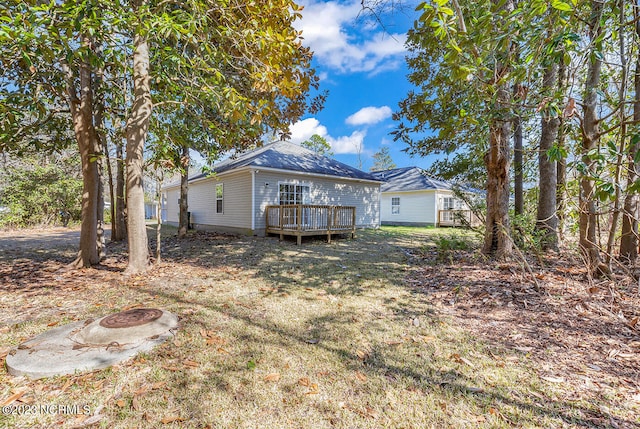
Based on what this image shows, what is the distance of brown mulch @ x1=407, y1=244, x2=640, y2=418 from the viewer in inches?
93.4

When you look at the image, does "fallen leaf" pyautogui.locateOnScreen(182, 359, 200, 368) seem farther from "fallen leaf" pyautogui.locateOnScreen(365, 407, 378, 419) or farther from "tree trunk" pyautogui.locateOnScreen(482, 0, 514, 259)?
"tree trunk" pyautogui.locateOnScreen(482, 0, 514, 259)

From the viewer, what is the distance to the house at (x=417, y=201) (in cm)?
1869

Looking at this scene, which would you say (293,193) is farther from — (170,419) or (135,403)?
(170,419)

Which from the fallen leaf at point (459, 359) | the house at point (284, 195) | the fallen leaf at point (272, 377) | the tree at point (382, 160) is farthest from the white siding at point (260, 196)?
the tree at point (382, 160)

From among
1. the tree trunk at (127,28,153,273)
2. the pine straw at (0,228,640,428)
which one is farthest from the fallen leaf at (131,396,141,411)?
the tree trunk at (127,28,153,273)

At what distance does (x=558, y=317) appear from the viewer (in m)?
3.39

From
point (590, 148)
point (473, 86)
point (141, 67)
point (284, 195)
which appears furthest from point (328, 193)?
point (590, 148)

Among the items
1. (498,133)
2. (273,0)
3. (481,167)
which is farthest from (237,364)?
(481,167)

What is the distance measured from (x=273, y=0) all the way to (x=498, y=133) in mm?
4821

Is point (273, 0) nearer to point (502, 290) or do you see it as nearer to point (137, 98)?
point (137, 98)

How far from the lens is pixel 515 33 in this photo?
3.11 meters

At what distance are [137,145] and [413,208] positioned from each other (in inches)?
691

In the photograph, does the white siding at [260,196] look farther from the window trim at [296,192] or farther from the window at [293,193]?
the window at [293,193]

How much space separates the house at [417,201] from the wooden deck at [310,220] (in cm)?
929
